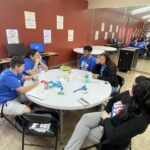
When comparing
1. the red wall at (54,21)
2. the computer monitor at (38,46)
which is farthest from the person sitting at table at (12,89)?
the computer monitor at (38,46)

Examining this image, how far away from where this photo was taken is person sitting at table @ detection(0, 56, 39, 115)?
1668 millimetres

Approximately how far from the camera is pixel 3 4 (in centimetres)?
335

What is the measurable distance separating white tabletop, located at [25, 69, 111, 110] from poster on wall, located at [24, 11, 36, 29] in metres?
2.47

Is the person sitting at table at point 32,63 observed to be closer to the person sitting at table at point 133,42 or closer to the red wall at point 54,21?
the red wall at point 54,21

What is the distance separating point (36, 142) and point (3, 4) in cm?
325

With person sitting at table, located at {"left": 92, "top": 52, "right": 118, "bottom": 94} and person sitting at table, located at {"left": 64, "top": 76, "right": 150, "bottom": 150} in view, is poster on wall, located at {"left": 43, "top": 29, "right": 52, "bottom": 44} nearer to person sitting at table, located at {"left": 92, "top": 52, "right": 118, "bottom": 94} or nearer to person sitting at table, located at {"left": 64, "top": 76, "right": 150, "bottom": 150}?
person sitting at table, located at {"left": 92, "top": 52, "right": 118, "bottom": 94}

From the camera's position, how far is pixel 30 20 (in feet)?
13.1

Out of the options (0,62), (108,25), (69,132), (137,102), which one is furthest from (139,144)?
(108,25)

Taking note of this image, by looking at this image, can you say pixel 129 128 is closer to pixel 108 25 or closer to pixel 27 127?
pixel 27 127

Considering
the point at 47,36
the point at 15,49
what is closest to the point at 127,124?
the point at 15,49

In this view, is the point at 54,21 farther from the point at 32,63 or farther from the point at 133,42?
the point at 133,42

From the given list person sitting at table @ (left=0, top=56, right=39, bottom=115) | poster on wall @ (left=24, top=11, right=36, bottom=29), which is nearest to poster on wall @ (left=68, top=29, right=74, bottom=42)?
poster on wall @ (left=24, top=11, right=36, bottom=29)

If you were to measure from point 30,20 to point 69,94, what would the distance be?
320 cm

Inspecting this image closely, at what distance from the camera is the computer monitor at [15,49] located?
3.58 meters
